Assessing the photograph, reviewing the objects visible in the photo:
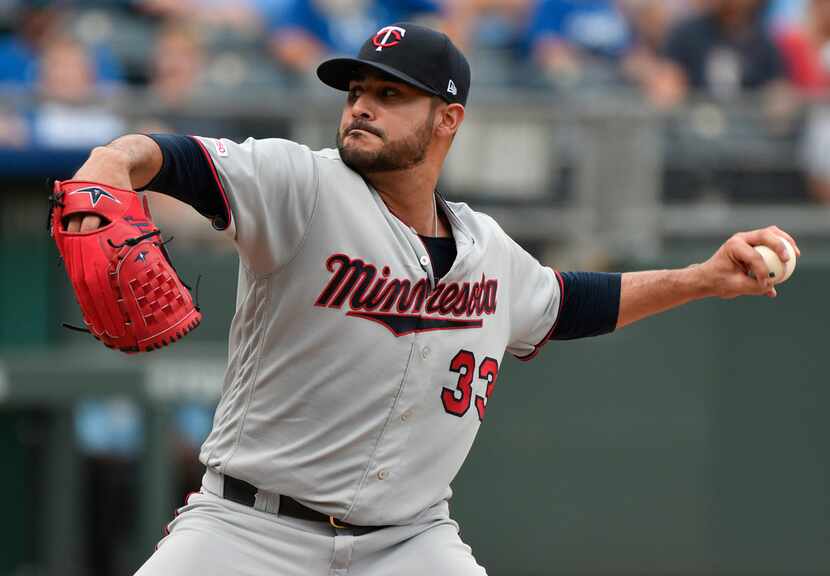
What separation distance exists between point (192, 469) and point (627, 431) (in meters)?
2.25

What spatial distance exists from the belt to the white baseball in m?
1.29

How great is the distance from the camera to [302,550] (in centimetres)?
348

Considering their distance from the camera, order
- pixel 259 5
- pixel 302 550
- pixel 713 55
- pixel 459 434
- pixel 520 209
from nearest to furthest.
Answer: pixel 302 550, pixel 459 434, pixel 520 209, pixel 713 55, pixel 259 5

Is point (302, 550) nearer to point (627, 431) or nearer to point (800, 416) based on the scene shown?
point (627, 431)

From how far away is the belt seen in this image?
3518 mm

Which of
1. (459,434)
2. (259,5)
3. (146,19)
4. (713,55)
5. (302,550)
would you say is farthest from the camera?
(259,5)

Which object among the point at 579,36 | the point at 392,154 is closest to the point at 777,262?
the point at 392,154

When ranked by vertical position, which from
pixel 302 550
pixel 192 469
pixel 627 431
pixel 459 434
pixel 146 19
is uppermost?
pixel 146 19

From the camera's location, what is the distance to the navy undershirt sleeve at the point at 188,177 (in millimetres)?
3104

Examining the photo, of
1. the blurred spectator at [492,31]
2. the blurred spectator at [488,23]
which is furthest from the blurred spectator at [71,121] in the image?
the blurred spectator at [488,23]

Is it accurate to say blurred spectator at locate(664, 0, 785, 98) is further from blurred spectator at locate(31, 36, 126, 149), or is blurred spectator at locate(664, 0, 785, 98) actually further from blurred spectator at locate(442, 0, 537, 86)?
blurred spectator at locate(31, 36, 126, 149)

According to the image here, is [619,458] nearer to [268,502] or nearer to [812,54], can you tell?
[812,54]

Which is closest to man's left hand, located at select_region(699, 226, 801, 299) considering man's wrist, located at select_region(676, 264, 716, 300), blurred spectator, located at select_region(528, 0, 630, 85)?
man's wrist, located at select_region(676, 264, 716, 300)

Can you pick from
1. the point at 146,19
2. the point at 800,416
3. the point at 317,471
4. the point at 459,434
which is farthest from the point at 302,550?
the point at 146,19
